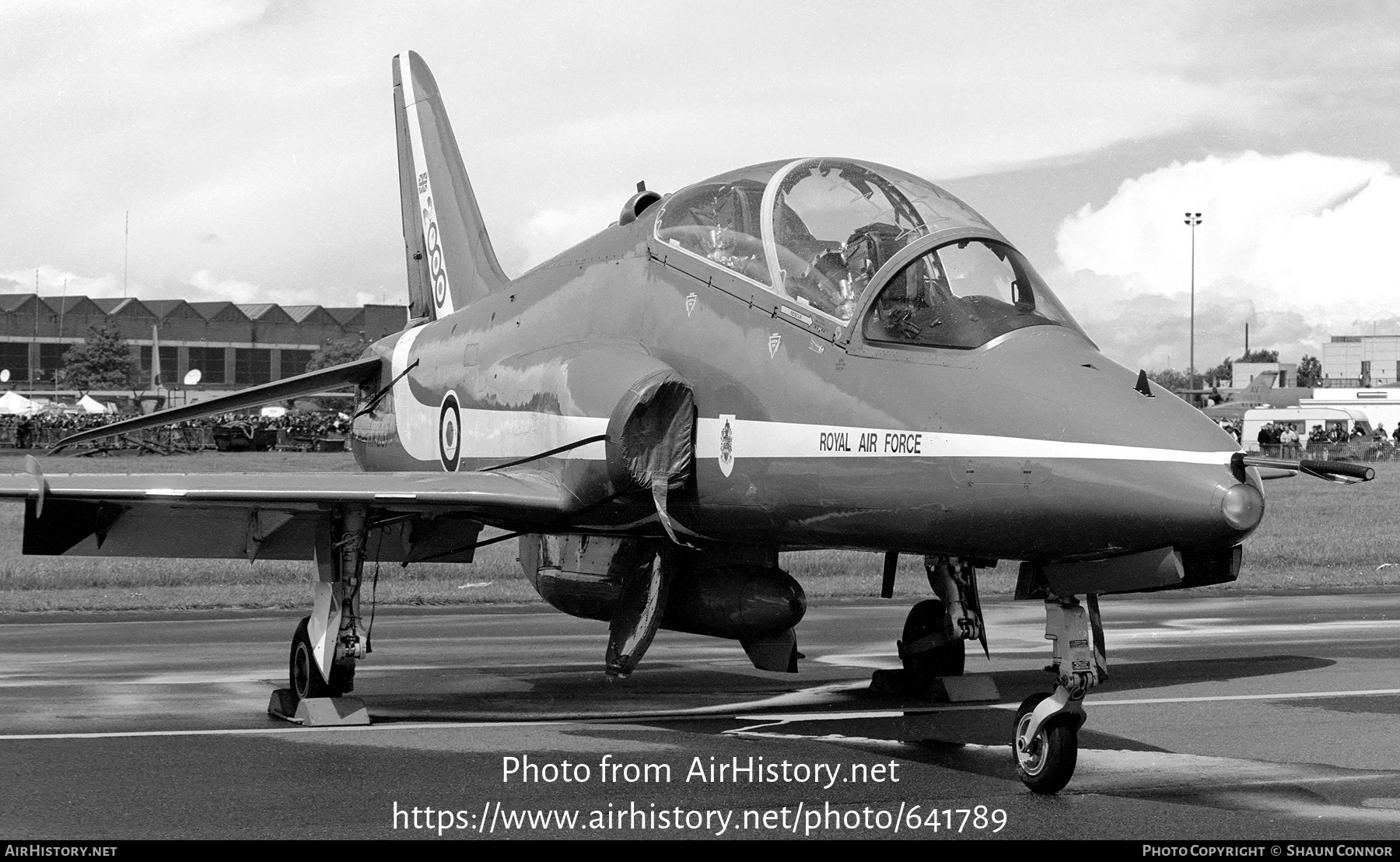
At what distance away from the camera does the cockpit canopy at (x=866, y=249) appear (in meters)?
7.81

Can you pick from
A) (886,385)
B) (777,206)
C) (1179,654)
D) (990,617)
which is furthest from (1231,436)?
(990,617)

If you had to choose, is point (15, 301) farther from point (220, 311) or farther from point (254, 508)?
point (254, 508)

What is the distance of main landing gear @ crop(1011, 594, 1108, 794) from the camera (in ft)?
23.6

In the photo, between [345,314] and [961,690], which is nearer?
[961,690]

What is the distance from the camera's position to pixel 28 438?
69.6 meters

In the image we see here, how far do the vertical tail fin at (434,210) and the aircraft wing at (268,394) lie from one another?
53.0 inches

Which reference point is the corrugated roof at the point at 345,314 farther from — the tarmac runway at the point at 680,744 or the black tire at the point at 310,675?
the black tire at the point at 310,675

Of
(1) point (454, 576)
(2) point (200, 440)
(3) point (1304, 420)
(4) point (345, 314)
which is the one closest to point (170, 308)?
(4) point (345, 314)

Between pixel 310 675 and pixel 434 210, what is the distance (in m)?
6.86

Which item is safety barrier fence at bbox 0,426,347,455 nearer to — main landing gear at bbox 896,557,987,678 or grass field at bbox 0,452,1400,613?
grass field at bbox 0,452,1400,613

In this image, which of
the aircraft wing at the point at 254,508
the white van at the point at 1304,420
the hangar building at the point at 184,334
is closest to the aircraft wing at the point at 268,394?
the aircraft wing at the point at 254,508

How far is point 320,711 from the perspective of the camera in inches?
385
